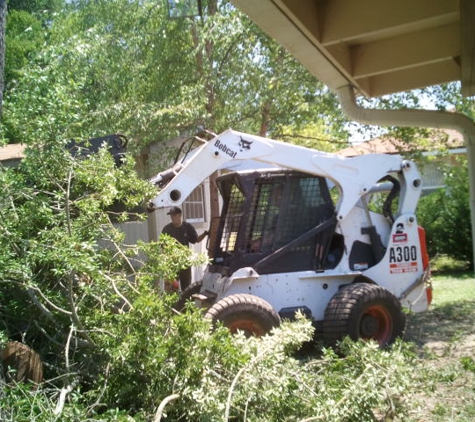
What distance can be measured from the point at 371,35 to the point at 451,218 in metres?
10.2

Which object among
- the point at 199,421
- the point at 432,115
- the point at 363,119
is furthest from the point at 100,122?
the point at 199,421

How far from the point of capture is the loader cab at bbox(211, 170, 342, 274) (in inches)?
306

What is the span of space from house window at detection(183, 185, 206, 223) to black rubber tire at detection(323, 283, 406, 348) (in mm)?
6503

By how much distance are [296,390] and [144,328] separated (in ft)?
4.20

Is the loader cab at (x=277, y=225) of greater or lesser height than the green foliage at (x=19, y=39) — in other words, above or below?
below

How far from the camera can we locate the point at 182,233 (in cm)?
927

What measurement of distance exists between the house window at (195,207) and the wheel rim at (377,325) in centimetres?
651

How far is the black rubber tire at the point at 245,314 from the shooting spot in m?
6.87

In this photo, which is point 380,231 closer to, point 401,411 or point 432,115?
point 432,115

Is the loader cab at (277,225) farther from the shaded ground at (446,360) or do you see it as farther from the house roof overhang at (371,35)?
the shaded ground at (446,360)

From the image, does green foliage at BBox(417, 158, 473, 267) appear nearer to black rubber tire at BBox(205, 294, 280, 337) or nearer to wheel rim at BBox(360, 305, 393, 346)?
wheel rim at BBox(360, 305, 393, 346)

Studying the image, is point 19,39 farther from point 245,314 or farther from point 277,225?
point 245,314

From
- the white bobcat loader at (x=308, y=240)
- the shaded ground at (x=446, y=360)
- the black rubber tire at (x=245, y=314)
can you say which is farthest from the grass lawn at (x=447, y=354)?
the black rubber tire at (x=245, y=314)

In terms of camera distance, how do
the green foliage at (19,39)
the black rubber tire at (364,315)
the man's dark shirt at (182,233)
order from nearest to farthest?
the black rubber tire at (364,315) < the man's dark shirt at (182,233) < the green foliage at (19,39)
